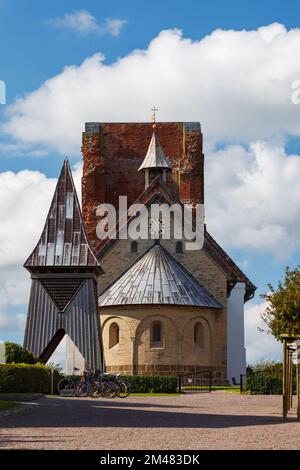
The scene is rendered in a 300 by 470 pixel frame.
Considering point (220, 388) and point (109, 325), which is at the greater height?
point (109, 325)

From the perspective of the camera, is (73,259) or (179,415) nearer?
(179,415)

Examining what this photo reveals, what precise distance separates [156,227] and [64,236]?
1186cm

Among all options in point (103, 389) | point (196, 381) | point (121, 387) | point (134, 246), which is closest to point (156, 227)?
point (134, 246)

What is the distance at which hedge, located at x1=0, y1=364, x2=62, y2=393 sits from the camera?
31594 millimetres

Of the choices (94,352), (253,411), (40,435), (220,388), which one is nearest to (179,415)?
(253,411)

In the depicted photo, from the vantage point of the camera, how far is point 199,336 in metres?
56.4

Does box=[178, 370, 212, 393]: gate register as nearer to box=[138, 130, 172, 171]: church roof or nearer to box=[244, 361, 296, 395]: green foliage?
box=[244, 361, 296, 395]: green foliage

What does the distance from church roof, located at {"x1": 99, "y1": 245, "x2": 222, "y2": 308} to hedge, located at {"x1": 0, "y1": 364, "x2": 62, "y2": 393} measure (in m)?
17.2

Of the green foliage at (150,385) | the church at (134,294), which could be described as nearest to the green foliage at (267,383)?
the green foliage at (150,385)

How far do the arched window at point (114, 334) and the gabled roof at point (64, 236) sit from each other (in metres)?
8.35

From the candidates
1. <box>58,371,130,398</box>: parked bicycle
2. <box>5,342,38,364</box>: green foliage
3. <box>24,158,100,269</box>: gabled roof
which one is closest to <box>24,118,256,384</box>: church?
<box>24,158,100,269</box>: gabled roof
